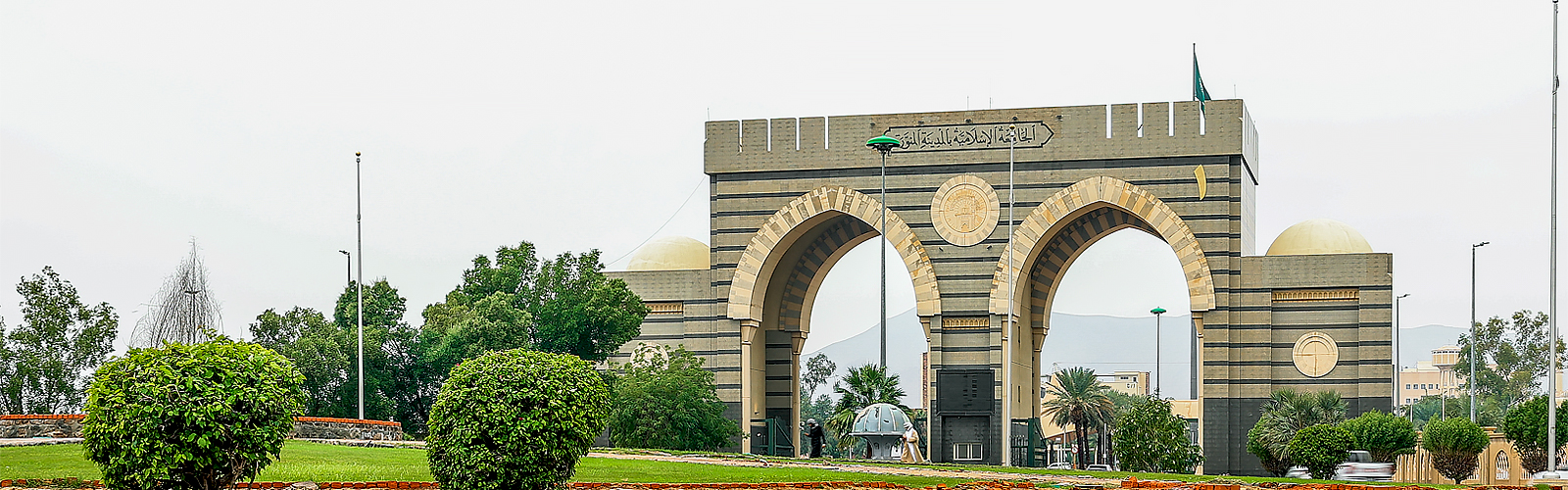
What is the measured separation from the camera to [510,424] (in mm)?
19469

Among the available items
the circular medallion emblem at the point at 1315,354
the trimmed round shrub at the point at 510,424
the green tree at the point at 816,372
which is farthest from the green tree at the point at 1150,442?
the green tree at the point at 816,372

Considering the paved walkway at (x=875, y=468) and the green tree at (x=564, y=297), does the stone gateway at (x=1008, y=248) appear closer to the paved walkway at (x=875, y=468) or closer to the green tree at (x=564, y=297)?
the green tree at (x=564, y=297)

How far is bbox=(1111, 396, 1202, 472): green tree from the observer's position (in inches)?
1599

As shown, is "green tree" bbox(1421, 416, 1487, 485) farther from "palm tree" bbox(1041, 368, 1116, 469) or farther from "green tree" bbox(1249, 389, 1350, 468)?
"palm tree" bbox(1041, 368, 1116, 469)

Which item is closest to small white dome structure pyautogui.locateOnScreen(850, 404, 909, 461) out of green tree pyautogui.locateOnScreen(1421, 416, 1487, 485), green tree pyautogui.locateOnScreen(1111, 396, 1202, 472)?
green tree pyautogui.locateOnScreen(1111, 396, 1202, 472)

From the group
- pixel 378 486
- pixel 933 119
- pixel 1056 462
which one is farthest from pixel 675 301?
pixel 378 486

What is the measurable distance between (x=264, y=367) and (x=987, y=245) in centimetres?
2974

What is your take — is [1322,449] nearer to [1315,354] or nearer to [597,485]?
[1315,354]

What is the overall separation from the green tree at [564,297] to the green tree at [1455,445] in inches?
822

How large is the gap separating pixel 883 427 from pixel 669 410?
539cm

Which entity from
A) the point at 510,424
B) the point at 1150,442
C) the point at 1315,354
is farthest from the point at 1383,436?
the point at 510,424

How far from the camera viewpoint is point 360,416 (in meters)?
39.8

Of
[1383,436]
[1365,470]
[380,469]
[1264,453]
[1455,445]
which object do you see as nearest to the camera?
[380,469]

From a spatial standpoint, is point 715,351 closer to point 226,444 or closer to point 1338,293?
point 1338,293
